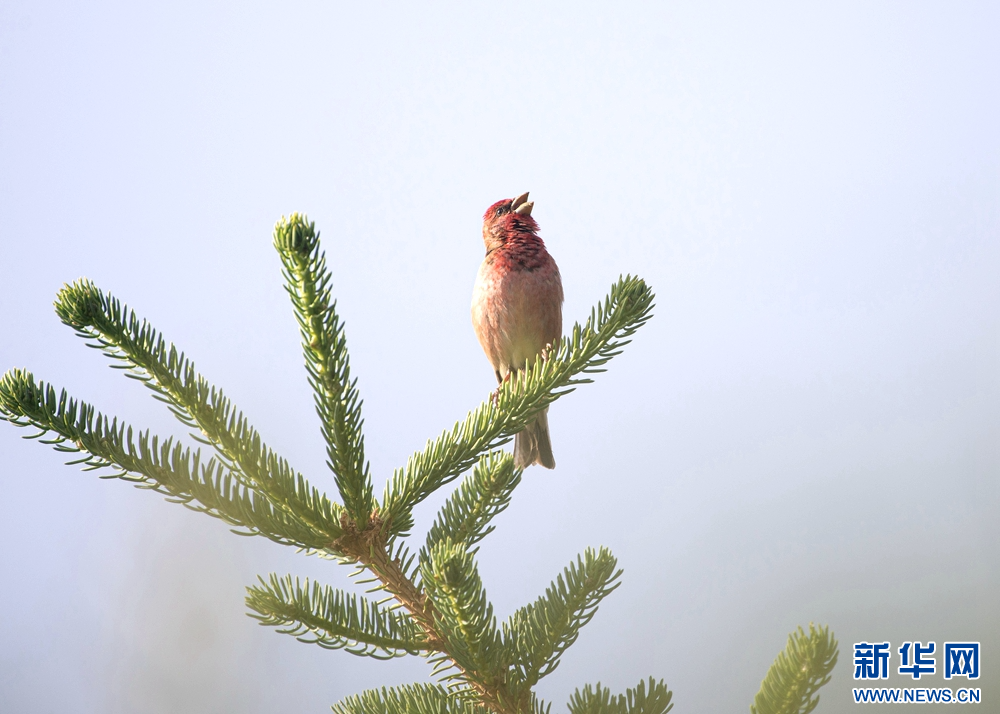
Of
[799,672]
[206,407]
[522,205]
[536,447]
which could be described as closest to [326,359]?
[206,407]

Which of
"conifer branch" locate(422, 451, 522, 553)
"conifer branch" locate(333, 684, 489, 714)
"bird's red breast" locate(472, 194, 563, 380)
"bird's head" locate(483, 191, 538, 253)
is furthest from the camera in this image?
"bird's head" locate(483, 191, 538, 253)

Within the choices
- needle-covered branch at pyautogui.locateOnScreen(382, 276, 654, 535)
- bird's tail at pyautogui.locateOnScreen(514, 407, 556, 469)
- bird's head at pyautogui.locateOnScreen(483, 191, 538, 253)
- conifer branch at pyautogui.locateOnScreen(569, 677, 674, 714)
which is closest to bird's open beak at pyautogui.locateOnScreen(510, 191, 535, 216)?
bird's head at pyautogui.locateOnScreen(483, 191, 538, 253)

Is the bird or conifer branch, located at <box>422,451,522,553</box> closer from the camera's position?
conifer branch, located at <box>422,451,522,553</box>

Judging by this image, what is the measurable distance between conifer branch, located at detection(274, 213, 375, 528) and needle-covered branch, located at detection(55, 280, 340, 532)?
0.09m

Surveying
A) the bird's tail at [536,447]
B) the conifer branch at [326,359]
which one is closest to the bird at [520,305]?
the bird's tail at [536,447]

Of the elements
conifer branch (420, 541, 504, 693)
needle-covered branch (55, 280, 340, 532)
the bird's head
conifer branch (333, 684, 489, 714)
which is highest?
the bird's head

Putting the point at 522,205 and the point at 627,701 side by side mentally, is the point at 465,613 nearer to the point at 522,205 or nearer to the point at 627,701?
the point at 627,701

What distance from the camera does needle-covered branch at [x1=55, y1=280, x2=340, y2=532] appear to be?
1.63 m

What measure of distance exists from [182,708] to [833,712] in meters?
5.52

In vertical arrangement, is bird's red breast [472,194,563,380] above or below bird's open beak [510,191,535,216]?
below

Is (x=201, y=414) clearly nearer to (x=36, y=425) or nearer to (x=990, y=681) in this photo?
(x=36, y=425)

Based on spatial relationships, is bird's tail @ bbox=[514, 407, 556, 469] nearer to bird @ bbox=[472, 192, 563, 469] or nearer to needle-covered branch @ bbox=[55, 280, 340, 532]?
bird @ bbox=[472, 192, 563, 469]

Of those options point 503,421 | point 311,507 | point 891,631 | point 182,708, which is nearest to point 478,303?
point 503,421

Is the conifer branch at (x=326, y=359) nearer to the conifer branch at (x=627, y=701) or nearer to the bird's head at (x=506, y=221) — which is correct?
the conifer branch at (x=627, y=701)
